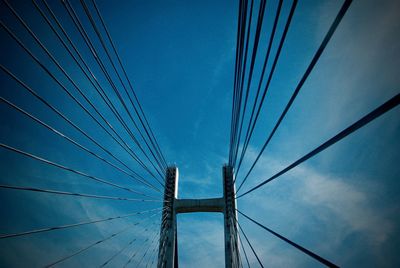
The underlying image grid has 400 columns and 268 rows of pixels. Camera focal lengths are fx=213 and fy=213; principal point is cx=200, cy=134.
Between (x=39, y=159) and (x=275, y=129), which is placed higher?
(x=275, y=129)

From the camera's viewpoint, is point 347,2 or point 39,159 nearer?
point 347,2

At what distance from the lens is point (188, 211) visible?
30.7 ft

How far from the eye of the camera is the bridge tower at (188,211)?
26.0ft

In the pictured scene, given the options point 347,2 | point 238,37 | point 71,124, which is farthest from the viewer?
point 71,124

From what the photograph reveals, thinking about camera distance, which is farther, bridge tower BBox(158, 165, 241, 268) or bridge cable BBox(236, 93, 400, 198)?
bridge tower BBox(158, 165, 241, 268)

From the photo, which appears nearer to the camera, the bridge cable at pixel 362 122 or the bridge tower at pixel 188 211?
the bridge cable at pixel 362 122

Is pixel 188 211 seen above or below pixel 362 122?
above

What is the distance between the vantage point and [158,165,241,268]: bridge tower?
7.94 metres

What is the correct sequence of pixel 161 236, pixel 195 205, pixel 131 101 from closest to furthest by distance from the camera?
1. pixel 131 101
2. pixel 161 236
3. pixel 195 205

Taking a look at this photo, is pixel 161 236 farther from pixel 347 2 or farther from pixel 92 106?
pixel 347 2

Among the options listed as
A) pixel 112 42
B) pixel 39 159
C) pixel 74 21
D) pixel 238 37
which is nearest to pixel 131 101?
pixel 112 42

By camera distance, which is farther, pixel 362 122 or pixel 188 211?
pixel 188 211

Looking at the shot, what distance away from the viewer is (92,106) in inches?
121

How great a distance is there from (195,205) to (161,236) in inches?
71.2
